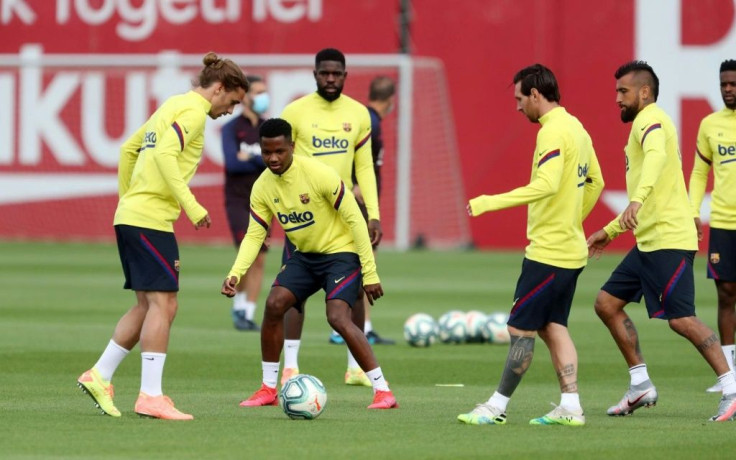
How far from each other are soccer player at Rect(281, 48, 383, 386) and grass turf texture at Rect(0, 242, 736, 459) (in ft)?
4.20

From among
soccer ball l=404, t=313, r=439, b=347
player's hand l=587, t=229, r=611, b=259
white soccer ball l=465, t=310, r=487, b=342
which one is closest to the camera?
player's hand l=587, t=229, r=611, b=259

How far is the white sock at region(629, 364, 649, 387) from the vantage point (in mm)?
9898

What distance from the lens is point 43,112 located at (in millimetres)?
31672

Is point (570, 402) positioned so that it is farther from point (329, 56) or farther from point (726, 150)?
point (329, 56)

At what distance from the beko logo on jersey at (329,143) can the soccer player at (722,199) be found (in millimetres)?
2743

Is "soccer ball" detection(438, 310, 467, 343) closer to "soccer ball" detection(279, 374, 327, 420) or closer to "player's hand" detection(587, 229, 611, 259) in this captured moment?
"player's hand" detection(587, 229, 611, 259)

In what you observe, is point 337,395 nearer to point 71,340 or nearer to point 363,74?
point 71,340

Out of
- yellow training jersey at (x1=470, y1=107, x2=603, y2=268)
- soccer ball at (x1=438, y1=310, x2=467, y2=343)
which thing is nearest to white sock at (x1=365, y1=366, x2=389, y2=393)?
yellow training jersey at (x1=470, y1=107, x2=603, y2=268)

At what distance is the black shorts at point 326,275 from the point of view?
10.1 meters

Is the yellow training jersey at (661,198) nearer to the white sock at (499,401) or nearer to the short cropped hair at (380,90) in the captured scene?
the white sock at (499,401)

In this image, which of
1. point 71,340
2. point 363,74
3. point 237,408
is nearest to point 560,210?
point 237,408

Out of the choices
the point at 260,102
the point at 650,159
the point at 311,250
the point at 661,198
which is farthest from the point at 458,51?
the point at 650,159

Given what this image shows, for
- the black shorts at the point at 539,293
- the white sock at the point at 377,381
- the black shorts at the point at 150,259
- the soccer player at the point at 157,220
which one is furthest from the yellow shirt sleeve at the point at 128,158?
the black shorts at the point at 539,293

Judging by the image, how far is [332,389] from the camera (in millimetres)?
11328
